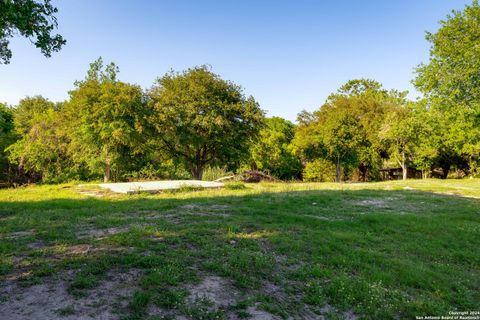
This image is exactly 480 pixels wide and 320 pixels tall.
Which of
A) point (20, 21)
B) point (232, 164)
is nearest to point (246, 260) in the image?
point (20, 21)

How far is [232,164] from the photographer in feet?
83.5

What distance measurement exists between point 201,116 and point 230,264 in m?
16.6

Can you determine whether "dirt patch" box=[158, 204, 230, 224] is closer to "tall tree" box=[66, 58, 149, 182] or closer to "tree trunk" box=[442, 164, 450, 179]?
"tall tree" box=[66, 58, 149, 182]

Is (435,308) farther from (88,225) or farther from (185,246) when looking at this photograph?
(88,225)

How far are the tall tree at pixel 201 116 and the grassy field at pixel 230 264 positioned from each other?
12.5m

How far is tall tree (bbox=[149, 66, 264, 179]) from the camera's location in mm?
20641

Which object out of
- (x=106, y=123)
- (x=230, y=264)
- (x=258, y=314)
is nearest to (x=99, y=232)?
(x=230, y=264)

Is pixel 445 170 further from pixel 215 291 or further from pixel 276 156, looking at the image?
pixel 215 291

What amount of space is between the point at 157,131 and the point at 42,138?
29.6ft

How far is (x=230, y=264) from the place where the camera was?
15.7 feet

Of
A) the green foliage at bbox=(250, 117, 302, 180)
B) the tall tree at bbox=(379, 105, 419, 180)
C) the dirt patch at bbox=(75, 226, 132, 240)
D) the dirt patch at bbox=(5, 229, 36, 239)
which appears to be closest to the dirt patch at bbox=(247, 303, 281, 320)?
the dirt patch at bbox=(75, 226, 132, 240)

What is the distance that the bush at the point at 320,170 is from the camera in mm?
36281

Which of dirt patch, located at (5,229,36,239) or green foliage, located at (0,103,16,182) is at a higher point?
green foliage, located at (0,103,16,182)

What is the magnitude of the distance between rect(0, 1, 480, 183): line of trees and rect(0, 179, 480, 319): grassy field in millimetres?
10715
